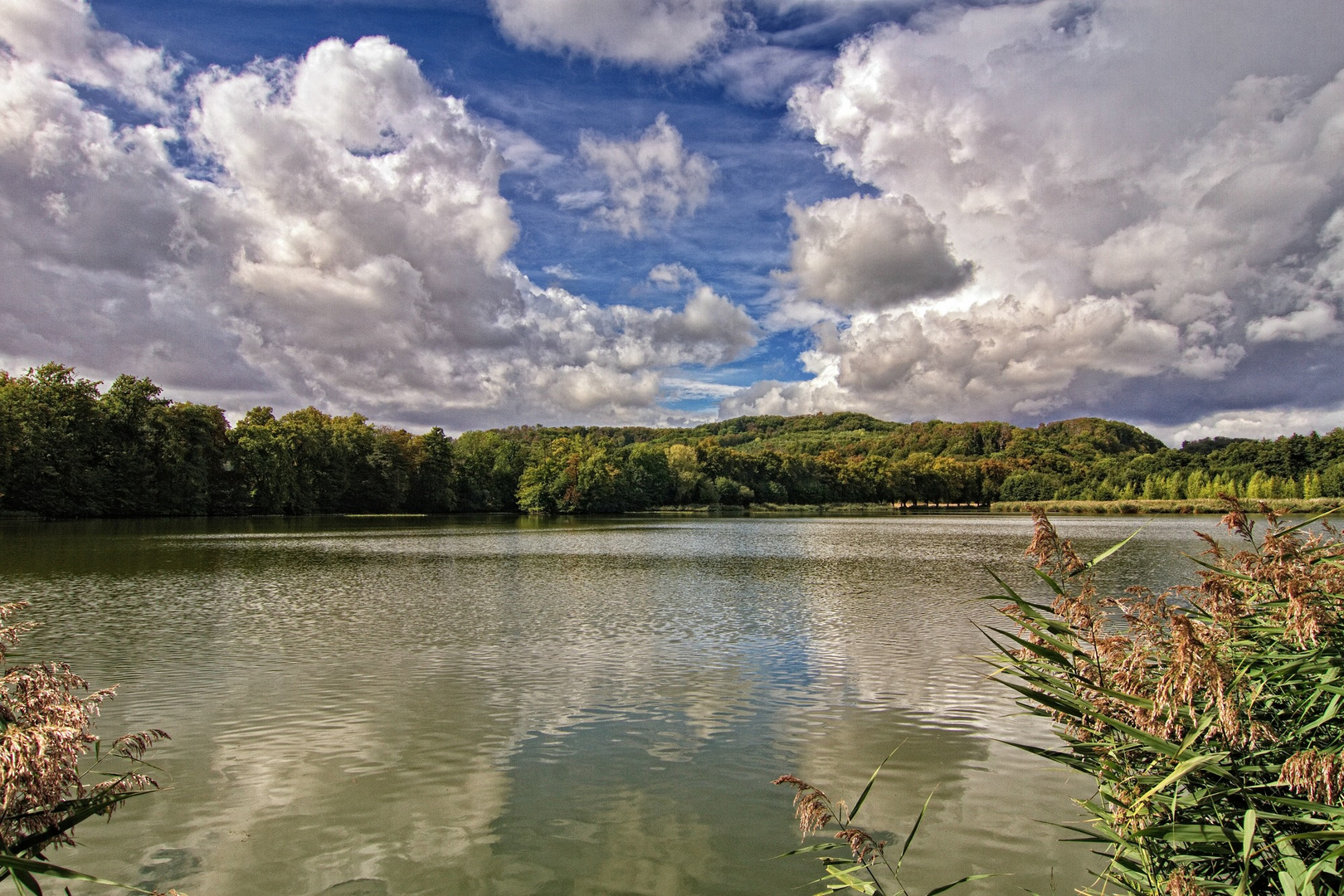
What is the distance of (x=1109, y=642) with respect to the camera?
393 cm

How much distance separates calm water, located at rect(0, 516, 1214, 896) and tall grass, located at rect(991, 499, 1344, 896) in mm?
2382

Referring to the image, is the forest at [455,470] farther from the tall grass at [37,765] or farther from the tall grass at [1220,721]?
the tall grass at [37,765]

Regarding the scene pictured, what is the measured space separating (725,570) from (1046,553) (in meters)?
26.0

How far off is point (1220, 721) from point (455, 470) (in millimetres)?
118168

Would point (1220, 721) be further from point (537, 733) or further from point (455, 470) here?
point (455, 470)

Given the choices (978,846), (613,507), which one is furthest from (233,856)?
(613,507)

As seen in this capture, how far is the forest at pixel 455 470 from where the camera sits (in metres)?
69.1

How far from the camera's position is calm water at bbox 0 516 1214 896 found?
6344mm

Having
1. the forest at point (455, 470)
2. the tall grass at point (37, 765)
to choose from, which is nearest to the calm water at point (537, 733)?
the tall grass at point (37, 765)

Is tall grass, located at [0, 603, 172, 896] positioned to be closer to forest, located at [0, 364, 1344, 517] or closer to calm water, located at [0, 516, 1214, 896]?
calm water, located at [0, 516, 1214, 896]

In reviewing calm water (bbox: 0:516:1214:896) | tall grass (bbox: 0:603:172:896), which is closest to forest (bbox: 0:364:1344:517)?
calm water (bbox: 0:516:1214:896)

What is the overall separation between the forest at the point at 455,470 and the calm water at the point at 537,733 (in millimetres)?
51045

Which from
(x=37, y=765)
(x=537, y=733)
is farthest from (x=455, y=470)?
(x=37, y=765)

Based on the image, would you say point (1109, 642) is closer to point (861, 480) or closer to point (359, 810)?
point (359, 810)
